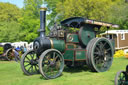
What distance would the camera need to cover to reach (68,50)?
7.32 metres

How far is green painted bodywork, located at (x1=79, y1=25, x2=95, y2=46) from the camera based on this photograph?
781 cm

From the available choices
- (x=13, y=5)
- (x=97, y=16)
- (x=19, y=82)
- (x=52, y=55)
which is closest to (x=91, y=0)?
(x=97, y=16)

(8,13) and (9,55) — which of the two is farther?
(8,13)

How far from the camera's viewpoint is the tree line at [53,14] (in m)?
20.6

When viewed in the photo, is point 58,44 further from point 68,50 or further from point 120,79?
point 120,79

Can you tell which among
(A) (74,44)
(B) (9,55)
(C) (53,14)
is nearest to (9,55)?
(B) (9,55)

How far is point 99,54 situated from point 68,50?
1.43 meters

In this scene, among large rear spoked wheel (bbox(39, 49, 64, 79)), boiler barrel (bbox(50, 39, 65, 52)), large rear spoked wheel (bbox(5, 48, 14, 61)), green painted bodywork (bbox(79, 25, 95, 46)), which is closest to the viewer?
large rear spoked wheel (bbox(39, 49, 64, 79))

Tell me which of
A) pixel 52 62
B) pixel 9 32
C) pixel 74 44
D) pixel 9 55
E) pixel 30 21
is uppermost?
pixel 30 21

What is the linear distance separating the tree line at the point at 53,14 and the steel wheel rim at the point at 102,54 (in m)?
7.79

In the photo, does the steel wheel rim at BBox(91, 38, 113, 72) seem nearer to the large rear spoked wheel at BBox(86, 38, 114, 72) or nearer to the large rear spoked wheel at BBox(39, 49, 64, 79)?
the large rear spoked wheel at BBox(86, 38, 114, 72)

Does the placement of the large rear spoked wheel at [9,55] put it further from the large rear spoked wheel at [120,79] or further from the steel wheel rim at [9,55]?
the large rear spoked wheel at [120,79]

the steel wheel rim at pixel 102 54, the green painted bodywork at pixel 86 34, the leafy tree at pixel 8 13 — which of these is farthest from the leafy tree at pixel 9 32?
the steel wheel rim at pixel 102 54

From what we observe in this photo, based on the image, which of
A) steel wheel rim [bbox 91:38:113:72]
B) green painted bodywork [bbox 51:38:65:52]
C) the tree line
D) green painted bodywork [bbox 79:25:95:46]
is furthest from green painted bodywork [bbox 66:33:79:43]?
the tree line
